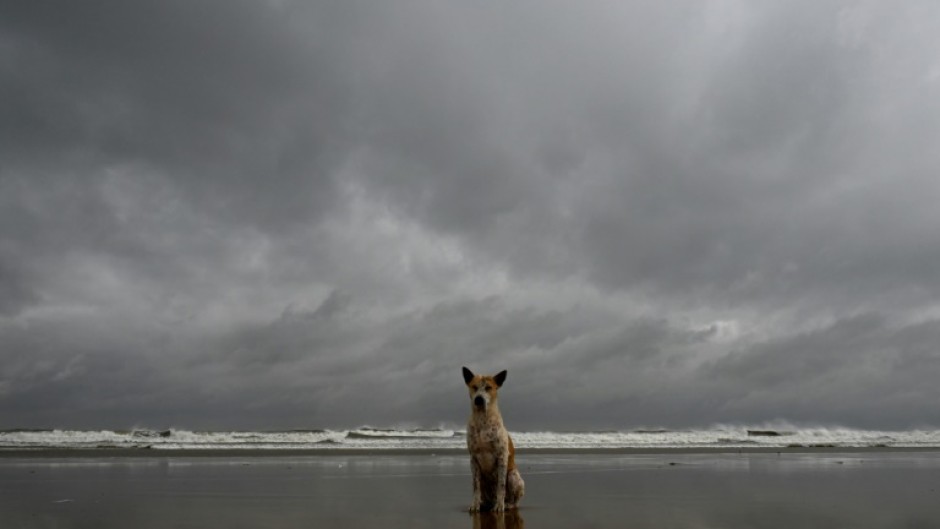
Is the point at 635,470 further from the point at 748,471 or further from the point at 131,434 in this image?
the point at 131,434

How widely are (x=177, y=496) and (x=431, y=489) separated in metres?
4.62

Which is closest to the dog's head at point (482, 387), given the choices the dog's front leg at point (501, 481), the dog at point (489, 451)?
the dog at point (489, 451)

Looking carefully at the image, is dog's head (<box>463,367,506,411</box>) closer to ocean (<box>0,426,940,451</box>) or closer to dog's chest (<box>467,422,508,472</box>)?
dog's chest (<box>467,422,508,472</box>)

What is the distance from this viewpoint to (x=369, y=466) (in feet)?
68.6

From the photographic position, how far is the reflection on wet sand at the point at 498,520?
8094 mm

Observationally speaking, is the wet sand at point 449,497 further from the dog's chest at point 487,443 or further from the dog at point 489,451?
the dog's chest at point 487,443

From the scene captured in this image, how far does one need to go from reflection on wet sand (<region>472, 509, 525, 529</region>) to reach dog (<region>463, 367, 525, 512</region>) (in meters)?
0.14

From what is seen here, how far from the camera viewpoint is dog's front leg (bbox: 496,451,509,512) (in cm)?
940

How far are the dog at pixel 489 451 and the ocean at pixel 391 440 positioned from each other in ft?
79.6

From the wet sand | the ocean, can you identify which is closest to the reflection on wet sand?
the wet sand

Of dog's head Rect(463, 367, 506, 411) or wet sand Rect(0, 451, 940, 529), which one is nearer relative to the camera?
wet sand Rect(0, 451, 940, 529)

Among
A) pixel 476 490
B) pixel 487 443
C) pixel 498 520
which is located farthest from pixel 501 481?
pixel 498 520

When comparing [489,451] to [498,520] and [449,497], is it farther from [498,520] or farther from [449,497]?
[449,497]

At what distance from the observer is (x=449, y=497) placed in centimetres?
1195
